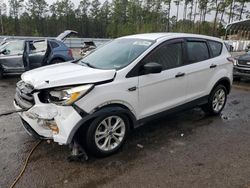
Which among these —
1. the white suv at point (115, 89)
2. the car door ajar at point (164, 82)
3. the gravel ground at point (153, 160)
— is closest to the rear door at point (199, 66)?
the white suv at point (115, 89)

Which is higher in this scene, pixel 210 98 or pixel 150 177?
pixel 210 98

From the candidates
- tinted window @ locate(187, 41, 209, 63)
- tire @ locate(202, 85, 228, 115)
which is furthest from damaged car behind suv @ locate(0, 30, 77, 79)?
tire @ locate(202, 85, 228, 115)

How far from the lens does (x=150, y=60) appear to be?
4168 millimetres

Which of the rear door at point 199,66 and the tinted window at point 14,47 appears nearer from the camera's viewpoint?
the rear door at point 199,66

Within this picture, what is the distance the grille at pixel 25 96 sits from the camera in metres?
3.61

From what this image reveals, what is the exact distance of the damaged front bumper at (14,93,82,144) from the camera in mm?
3357

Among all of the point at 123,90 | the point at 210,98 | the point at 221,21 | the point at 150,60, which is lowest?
the point at 210,98

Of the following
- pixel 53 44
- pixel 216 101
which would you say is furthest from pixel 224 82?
pixel 53 44

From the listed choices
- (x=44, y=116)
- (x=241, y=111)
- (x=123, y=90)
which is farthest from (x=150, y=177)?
(x=241, y=111)

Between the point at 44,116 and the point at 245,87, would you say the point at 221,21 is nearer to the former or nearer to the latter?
the point at 245,87

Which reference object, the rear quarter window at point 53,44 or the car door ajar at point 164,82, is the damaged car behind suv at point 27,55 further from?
the car door ajar at point 164,82

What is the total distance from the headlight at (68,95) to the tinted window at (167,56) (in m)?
1.15

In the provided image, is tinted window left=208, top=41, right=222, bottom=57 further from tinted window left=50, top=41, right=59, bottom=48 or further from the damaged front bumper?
tinted window left=50, top=41, right=59, bottom=48

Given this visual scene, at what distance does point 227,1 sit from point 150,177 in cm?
4616
